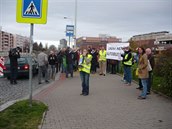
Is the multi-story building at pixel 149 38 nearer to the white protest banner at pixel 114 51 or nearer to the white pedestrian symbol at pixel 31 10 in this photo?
the white protest banner at pixel 114 51

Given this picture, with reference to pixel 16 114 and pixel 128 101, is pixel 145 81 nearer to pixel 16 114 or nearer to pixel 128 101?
pixel 128 101

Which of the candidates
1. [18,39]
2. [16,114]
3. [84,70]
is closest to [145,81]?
[84,70]

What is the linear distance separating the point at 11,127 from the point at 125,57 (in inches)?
360

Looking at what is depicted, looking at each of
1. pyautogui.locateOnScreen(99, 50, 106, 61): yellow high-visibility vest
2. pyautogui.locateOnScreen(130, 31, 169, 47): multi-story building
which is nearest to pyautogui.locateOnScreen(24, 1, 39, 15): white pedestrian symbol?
pyautogui.locateOnScreen(99, 50, 106, 61): yellow high-visibility vest

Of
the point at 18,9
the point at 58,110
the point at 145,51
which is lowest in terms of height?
the point at 58,110

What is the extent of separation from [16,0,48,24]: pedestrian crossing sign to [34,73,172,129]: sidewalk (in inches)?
101

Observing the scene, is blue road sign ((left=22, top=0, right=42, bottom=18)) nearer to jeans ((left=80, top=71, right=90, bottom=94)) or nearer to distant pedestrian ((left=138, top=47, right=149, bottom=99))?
jeans ((left=80, top=71, right=90, bottom=94))

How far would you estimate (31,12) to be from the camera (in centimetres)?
888

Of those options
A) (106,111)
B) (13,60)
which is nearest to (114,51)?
(13,60)

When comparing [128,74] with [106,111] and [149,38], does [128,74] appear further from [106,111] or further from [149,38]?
[149,38]

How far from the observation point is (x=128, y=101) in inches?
411

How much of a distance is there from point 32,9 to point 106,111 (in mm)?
3491

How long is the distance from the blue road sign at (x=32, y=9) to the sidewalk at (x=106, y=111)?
8.80 feet

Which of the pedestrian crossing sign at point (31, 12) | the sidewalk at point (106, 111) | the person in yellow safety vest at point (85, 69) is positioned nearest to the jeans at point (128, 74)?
the sidewalk at point (106, 111)
